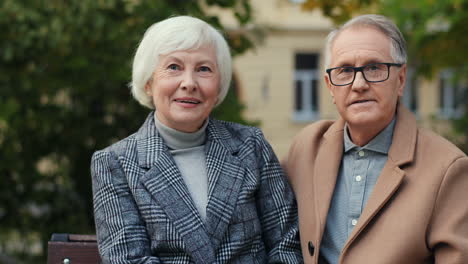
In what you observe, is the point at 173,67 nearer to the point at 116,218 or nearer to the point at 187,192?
the point at 187,192

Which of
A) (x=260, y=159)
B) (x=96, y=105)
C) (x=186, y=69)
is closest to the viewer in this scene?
(x=186, y=69)

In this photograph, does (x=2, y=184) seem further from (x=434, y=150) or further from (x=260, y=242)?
(x=434, y=150)

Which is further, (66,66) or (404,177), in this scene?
(66,66)

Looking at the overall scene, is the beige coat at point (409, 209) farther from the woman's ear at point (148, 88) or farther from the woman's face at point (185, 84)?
the woman's ear at point (148, 88)

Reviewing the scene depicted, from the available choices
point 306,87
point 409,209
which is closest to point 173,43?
point 409,209

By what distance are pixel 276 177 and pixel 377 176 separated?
1.52 feet

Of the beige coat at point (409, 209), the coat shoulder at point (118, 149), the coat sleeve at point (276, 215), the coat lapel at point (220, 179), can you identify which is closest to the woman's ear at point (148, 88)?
the coat shoulder at point (118, 149)

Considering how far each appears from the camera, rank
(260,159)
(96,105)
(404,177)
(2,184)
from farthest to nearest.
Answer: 1. (96,105)
2. (2,184)
3. (260,159)
4. (404,177)

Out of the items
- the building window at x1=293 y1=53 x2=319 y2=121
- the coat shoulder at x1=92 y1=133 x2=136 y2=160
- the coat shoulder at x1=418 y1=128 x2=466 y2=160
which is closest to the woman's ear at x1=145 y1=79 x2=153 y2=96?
the coat shoulder at x1=92 y1=133 x2=136 y2=160

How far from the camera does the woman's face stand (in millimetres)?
2842

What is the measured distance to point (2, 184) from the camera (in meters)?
5.85

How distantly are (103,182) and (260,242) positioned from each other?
0.75m

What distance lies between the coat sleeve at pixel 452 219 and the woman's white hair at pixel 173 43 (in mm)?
1093

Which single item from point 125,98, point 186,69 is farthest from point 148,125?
point 125,98
